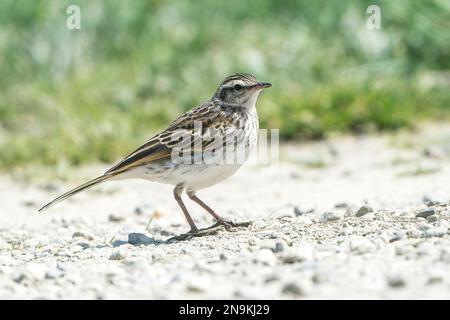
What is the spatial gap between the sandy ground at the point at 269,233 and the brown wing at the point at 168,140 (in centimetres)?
64

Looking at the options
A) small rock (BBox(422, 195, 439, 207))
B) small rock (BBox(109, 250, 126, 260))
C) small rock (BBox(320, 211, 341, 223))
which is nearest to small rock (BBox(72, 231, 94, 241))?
small rock (BBox(109, 250, 126, 260))

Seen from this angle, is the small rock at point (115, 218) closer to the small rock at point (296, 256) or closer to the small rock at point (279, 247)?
the small rock at point (279, 247)

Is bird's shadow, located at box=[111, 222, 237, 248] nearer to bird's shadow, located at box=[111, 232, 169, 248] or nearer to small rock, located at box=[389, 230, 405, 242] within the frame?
bird's shadow, located at box=[111, 232, 169, 248]

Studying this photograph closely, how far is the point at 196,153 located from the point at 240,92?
943 millimetres

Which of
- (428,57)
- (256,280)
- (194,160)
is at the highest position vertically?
(428,57)

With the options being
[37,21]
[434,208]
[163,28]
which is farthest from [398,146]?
[37,21]

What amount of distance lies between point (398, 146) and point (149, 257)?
6.04 m

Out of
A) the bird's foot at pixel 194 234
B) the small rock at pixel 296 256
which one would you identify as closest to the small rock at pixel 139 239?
the bird's foot at pixel 194 234

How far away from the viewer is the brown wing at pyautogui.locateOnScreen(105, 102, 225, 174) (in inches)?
326

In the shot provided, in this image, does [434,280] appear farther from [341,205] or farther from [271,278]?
[341,205]

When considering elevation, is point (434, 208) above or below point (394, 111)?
below

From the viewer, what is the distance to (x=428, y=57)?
14227 mm

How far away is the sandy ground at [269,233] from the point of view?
19.5 feet

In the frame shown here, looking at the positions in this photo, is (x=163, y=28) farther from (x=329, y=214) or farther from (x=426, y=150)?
(x=329, y=214)
